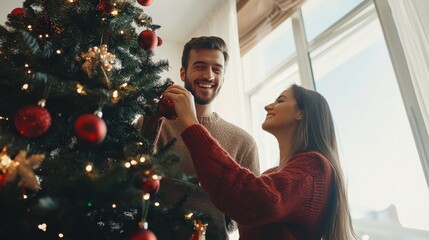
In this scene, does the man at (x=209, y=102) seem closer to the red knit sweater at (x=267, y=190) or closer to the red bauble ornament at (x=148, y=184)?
the red knit sweater at (x=267, y=190)

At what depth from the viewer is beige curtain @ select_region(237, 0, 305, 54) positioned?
246cm

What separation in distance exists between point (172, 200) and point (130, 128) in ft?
1.31

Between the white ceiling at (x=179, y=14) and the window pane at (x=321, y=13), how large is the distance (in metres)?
0.78

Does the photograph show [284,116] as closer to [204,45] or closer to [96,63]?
[204,45]

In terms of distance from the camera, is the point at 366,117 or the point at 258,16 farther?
the point at 258,16

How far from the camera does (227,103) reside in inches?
102

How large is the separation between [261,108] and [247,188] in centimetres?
189

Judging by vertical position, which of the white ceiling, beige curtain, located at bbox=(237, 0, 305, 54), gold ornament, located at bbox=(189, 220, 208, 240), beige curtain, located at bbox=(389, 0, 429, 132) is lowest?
gold ornament, located at bbox=(189, 220, 208, 240)

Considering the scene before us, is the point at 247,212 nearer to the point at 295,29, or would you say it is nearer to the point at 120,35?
the point at 120,35

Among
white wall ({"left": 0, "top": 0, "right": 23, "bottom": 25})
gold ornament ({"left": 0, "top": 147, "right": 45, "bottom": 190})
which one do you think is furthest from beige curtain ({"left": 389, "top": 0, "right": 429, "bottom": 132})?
white wall ({"left": 0, "top": 0, "right": 23, "bottom": 25})

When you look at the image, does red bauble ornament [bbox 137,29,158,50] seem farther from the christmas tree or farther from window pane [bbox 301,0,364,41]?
window pane [bbox 301,0,364,41]

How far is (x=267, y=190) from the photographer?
87 centimetres

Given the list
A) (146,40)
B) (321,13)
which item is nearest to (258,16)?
(321,13)

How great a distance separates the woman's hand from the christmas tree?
0.03m
